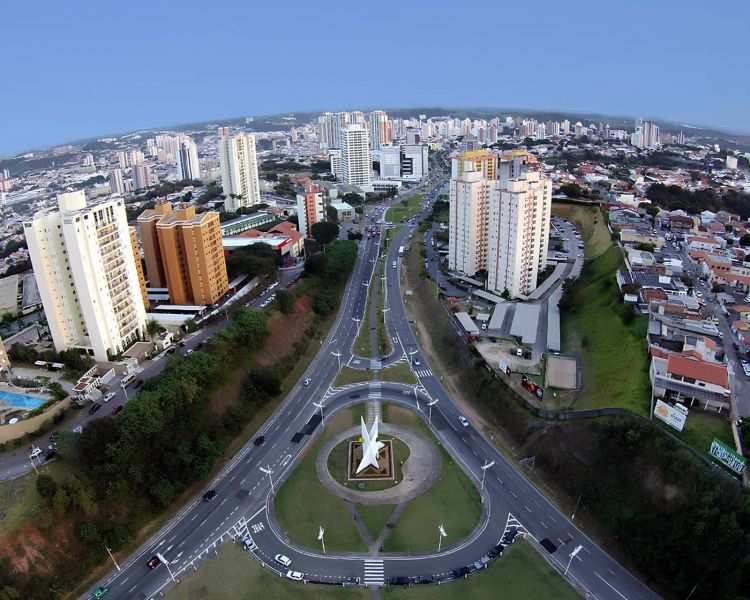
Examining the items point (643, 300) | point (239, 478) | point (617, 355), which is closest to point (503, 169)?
point (643, 300)

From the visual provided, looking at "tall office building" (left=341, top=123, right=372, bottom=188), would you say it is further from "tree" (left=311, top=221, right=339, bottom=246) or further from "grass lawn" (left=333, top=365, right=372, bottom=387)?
"grass lawn" (left=333, top=365, right=372, bottom=387)

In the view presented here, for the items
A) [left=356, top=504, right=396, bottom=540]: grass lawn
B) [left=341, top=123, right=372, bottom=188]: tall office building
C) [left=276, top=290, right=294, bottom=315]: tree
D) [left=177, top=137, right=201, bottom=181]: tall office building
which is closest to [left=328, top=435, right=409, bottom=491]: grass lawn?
[left=356, top=504, right=396, bottom=540]: grass lawn

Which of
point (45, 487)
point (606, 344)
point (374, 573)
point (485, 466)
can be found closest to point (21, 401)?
point (45, 487)

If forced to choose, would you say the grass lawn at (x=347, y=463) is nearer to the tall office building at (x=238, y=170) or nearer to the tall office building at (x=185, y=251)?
the tall office building at (x=185, y=251)

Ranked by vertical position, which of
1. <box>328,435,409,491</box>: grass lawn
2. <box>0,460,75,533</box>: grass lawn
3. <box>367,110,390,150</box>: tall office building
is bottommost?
<box>328,435,409,491</box>: grass lawn

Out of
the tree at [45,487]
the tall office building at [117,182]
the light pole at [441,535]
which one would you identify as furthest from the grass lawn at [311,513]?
the tall office building at [117,182]

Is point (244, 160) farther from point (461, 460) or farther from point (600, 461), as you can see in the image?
point (600, 461)

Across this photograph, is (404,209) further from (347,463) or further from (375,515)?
(375,515)
